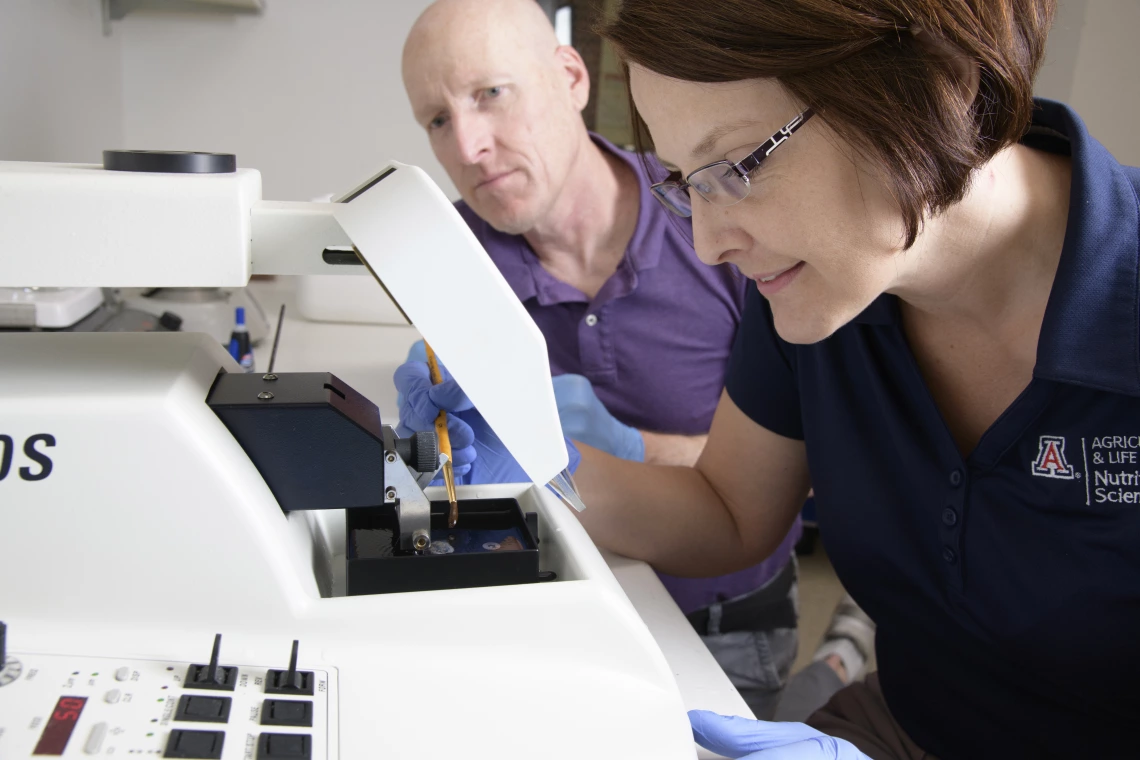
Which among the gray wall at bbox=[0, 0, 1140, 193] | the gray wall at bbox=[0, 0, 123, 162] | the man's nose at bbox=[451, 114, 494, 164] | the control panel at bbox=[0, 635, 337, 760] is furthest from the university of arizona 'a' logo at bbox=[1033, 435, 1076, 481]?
the gray wall at bbox=[0, 0, 1140, 193]

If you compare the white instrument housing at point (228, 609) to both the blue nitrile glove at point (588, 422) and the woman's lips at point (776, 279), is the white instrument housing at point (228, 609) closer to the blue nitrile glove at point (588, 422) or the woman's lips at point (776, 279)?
the woman's lips at point (776, 279)

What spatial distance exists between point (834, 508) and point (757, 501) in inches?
5.3

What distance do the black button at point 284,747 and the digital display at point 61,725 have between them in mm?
111

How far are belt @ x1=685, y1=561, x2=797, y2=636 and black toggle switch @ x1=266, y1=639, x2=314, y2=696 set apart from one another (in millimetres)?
985

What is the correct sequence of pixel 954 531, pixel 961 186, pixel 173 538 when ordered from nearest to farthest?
pixel 173 538, pixel 961 186, pixel 954 531

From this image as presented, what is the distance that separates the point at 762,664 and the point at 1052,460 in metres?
0.78

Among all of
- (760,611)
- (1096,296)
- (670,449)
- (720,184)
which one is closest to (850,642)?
(760,611)

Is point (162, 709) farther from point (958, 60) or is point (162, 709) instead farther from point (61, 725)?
point (958, 60)

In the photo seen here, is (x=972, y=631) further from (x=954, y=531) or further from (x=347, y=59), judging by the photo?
(x=347, y=59)

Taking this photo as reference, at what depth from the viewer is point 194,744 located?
1.79 ft

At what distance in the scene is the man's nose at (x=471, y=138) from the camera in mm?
1588

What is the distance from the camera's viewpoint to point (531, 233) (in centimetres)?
170

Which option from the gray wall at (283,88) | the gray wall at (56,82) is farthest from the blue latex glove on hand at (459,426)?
the gray wall at (283,88)

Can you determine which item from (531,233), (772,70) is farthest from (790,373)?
(531,233)
